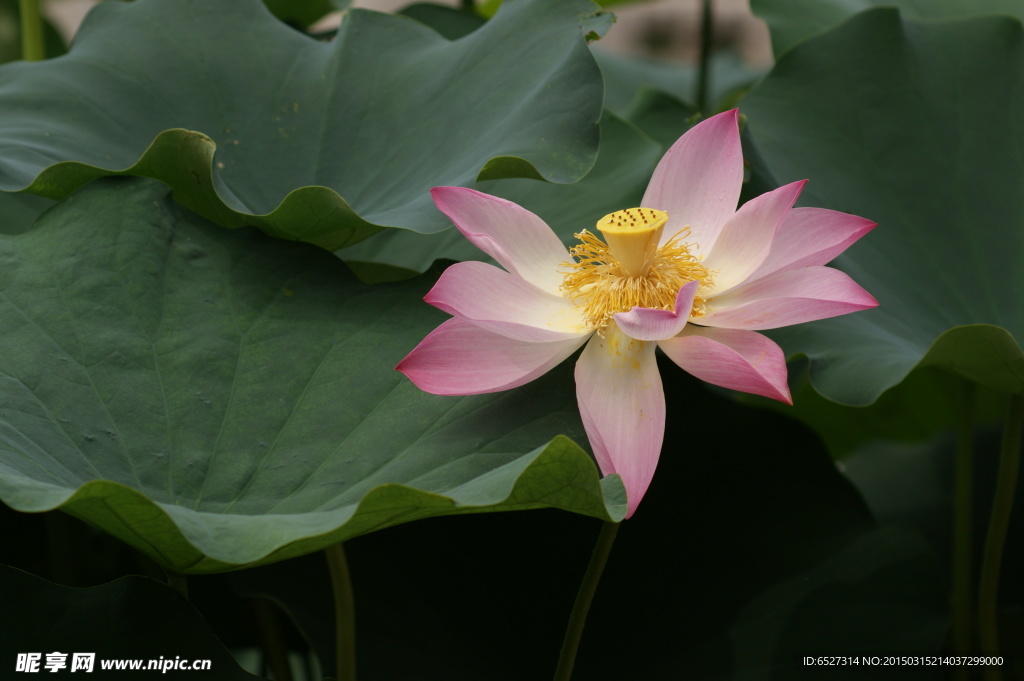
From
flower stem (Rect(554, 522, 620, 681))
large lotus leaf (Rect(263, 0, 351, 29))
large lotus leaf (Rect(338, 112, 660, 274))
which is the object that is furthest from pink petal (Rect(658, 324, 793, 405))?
large lotus leaf (Rect(263, 0, 351, 29))

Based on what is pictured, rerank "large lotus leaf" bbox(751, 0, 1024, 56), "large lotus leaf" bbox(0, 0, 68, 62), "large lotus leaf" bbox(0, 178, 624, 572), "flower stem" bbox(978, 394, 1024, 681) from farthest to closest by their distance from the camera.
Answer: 1. "large lotus leaf" bbox(0, 0, 68, 62)
2. "large lotus leaf" bbox(751, 0, 1024, 56)
3. "flower stem" bbox(978, 394, 1024, 681)
4. "large lotus leaf" bbox(0, 178, 624, 572)

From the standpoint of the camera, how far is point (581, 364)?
20.9 inches

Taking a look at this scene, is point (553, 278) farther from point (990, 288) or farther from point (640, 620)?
point (990, 288)

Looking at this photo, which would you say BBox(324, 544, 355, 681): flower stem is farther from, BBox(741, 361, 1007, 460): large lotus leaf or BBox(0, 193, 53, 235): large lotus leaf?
BBox(741, 361, 1007, 460): large lotus leaf

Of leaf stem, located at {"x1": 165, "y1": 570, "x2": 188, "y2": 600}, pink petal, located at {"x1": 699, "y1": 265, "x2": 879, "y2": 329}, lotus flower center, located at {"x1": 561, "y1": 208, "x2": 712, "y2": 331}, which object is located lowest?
leaf stem, located at {"x1": 165, "y1": 570, "x2": 188, "y2": 600}

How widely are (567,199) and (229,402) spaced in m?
0.35

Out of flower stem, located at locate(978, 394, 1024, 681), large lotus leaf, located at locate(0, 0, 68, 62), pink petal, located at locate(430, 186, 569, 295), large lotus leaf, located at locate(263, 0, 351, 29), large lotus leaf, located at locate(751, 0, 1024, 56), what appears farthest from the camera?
large lotus leaf, located at locate(0, 0, 68, 62)

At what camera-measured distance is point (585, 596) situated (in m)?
0.54

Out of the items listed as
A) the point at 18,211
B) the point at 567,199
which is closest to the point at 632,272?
the point at 567,199

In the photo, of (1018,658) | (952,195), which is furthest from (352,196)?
(1018,658)

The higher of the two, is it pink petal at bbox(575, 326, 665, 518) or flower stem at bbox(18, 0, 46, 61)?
flower stem at bbox(18, 0, 46, 61)

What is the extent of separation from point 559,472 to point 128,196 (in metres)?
0.38

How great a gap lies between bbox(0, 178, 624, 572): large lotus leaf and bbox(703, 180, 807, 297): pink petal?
0.39 ft

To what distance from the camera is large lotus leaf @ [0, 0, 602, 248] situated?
634 millimetres
